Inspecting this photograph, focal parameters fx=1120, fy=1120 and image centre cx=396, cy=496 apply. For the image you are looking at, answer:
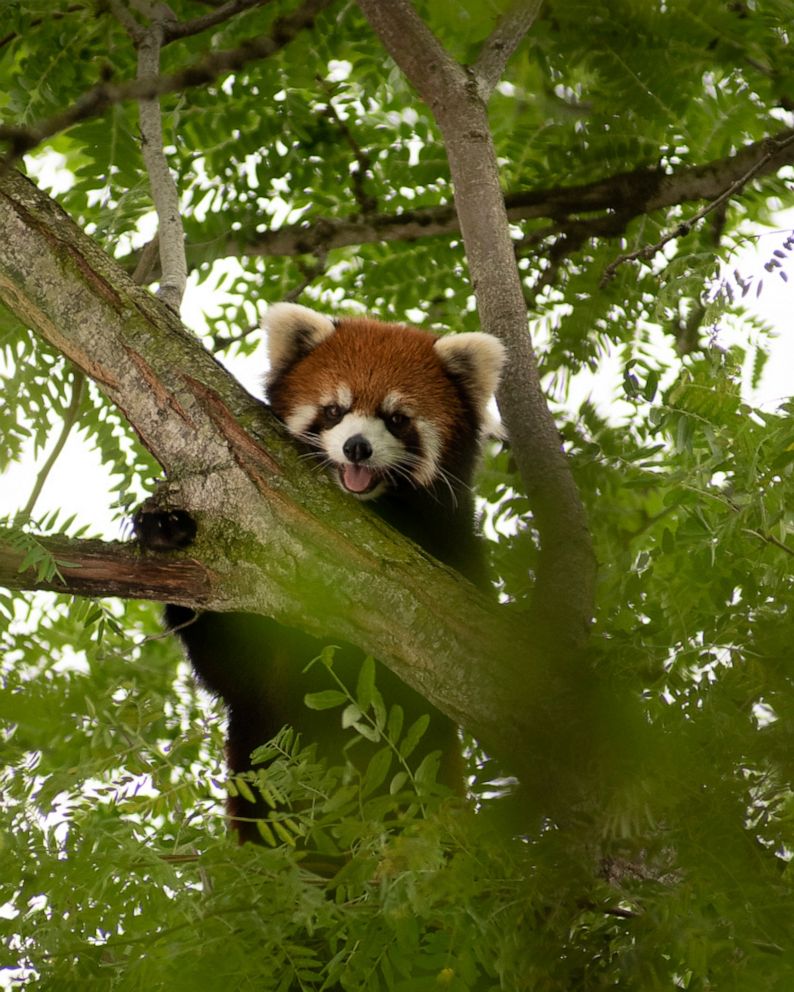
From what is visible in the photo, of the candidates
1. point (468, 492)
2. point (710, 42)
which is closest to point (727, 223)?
point (710, 42)

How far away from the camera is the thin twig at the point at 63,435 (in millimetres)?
3133

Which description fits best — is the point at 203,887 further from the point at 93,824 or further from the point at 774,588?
the point at 774,588

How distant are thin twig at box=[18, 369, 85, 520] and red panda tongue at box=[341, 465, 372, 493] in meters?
0.89

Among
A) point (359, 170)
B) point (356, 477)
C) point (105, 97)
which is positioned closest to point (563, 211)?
point (359, 170)

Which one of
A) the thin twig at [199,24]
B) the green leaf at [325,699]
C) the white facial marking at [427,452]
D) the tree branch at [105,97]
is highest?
the thin twig at [199,24]

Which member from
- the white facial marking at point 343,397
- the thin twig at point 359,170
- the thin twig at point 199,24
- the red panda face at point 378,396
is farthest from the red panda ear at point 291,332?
the thin twig at point 199,24

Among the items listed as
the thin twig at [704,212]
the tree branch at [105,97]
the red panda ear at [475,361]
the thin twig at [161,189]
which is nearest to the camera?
the tree branch at [105,97]

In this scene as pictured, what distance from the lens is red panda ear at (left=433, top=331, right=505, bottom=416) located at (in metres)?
3.42

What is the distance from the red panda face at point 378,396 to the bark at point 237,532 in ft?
3.28

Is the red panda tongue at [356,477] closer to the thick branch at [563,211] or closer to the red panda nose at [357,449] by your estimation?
the red panda nose at [357,449]

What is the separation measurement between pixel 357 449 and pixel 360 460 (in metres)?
0.04

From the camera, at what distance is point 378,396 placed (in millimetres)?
4000

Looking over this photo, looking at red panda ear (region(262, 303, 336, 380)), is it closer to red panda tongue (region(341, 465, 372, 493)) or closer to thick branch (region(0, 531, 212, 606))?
red panda tongue (region(341, 465, 372, 493))

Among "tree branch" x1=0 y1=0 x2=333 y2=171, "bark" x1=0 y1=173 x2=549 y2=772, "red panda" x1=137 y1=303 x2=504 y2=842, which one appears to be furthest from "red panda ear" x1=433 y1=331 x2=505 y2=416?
"tree branch" x1=0 y1=0 x2=333 y2=171
